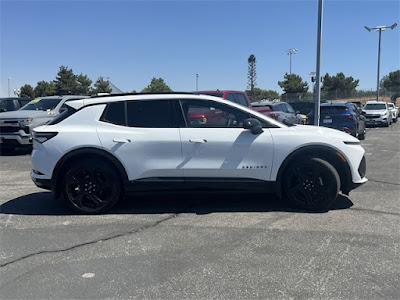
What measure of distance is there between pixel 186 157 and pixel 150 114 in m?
0.82

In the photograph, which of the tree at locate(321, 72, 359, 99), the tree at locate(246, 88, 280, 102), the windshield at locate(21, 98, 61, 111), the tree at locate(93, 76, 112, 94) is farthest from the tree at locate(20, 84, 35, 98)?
the windshield at locate(21, 98, 61, 111)

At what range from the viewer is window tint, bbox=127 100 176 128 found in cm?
519

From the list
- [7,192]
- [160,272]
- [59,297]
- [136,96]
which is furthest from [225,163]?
[7,192]

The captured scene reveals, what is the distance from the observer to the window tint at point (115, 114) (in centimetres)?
521

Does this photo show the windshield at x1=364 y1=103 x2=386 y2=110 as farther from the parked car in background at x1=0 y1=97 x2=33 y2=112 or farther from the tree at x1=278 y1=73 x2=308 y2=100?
the tree at x1=278 y1=73 x2=308 y2=100

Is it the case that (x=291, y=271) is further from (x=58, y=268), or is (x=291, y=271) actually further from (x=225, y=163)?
(x=58, y=268)

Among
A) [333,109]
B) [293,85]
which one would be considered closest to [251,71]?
[293,85]

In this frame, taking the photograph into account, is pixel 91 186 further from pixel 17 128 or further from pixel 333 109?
pixel 333 109

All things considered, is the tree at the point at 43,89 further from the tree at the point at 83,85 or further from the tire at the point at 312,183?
the tire at the point at 312,183

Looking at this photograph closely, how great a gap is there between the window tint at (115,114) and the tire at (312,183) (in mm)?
2466

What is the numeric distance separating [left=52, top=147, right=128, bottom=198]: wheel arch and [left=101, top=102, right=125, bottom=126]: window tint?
1.53 ft

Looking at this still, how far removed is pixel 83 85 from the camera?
235 feet

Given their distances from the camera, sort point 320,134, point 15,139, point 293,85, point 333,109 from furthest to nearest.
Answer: point 293,85 → point 333,109 → point 15,139 → point 320,134

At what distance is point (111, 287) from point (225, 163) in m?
2.39
